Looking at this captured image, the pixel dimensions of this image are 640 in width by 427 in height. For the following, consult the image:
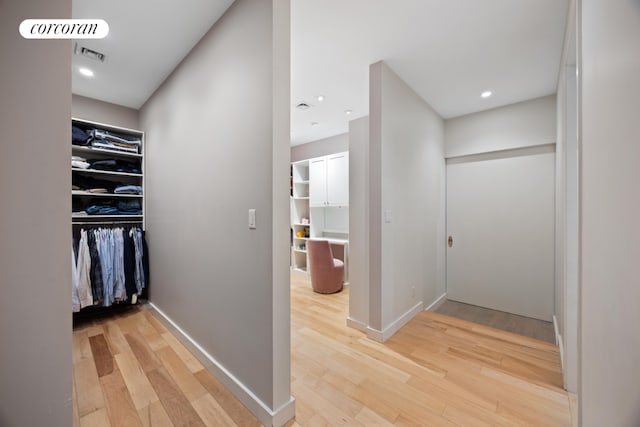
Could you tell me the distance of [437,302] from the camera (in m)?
3.46

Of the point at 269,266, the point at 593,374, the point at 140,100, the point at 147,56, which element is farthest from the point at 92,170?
the point at 593,374

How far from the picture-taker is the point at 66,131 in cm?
91

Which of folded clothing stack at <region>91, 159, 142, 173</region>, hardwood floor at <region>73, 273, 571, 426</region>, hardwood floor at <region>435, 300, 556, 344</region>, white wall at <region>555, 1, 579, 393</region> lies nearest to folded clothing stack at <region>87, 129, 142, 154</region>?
folded clothing stack at <region>91, 159, 142, 173</region>

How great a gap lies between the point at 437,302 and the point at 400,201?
71.3 inches

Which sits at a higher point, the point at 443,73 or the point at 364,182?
the point at 443,73

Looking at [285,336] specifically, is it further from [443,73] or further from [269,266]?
[443,73]

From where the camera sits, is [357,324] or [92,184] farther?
[92,184]

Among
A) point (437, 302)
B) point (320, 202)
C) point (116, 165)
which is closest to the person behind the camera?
point (116, 165)

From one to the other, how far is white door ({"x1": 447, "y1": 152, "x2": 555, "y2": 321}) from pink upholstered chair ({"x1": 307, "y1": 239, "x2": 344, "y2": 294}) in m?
1.71

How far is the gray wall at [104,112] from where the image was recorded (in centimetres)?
293

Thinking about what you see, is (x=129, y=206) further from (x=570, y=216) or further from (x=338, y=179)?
(x=570, y=216)

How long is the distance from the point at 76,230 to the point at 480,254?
5221mm

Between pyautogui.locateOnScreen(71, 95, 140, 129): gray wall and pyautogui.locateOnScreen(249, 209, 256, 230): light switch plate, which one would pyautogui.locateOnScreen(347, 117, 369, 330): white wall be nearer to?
pyautogui.locateOnScreen(249, 209, 256, 230): light switch plate

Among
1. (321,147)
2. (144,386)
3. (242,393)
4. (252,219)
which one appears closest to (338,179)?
(321,147)
